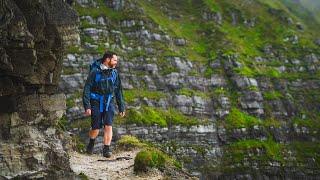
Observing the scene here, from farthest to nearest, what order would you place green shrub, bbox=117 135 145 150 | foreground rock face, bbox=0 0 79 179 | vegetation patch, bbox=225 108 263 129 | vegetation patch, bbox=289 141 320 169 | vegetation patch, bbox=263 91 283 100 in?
vegetation patch, bbox=263 91 283 100 < vegetation patch, bbox=225 108 263 129 < vegetation patch, bbox=289 141 320 169 < green shrub, bbox=117 135 145 150 < foreground rock face, bbox=0 0 79 179

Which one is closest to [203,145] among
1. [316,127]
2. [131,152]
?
[316,127]

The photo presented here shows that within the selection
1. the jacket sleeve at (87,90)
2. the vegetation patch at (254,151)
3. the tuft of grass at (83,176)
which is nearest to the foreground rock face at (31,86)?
the tuft of grass at (83,176)

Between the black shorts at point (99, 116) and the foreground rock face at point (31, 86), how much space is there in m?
1.80

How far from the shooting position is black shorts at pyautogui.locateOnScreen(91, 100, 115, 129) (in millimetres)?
20969

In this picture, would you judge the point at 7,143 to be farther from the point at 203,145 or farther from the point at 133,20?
the point at 133,20

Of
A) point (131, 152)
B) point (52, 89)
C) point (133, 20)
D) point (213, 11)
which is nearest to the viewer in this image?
point (52, 89)

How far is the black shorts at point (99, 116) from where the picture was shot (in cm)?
2097

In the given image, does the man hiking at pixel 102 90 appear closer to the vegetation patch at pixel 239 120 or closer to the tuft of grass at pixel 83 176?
the tuft of grass at pixel 83 176

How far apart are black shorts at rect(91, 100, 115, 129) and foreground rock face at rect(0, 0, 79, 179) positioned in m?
1.80

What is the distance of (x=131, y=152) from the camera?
24.7 meters

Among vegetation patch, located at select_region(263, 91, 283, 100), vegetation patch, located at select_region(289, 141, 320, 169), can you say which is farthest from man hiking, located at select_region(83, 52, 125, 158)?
vegetation patch, located at select_region(263, 91, 283, 100)

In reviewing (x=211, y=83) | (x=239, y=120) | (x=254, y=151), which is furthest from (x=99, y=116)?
(x=211, y=83)

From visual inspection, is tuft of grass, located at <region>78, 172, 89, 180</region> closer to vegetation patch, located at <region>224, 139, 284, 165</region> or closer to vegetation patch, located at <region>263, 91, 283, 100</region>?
vegetation patch, located at <region>224, 139, 284, 165</region>

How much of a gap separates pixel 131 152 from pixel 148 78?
9057 cm
